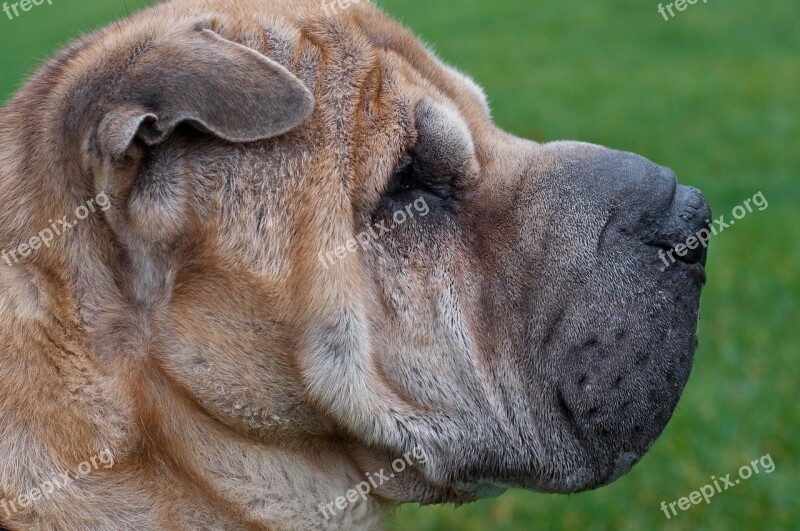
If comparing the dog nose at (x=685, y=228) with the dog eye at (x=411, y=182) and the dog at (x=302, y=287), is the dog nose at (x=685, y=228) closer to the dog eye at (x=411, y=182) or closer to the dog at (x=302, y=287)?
the dog at (x=302, y=287)

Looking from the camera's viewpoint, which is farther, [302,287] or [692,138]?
[692,138]

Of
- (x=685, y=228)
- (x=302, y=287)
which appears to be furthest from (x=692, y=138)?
(x=302, y=287)

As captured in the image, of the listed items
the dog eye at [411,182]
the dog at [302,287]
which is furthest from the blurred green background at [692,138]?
the dog eye at [411,182]

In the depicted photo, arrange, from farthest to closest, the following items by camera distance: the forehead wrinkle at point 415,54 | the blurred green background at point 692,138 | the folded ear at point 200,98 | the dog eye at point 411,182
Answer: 1. the blurred green background at point 692,138
2. the forehead wrinkle at point 415,54
3. the dog eye at point 411,182
4. the folded ear at point 200,98

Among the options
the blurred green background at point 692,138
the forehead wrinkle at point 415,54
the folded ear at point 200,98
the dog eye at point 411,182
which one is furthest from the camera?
the blurred green background at point 692,138

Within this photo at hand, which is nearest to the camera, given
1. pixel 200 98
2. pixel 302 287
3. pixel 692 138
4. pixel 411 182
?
pixel 200 98

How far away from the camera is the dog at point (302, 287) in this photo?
2.46 m

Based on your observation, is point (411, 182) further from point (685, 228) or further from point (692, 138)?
point (692, 138)

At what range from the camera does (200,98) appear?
2.43 meters

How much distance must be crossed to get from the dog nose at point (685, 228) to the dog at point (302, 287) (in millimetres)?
10

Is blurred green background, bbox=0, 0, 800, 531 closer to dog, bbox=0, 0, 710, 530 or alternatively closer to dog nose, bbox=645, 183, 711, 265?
dog, bbox=0, 0, 710, 530

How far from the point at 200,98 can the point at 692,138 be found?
827 centimetres

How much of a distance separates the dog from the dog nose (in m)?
0.01

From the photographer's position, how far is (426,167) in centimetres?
281
